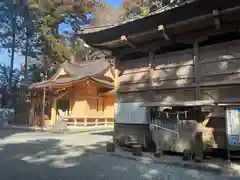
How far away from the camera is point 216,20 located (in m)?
5.83

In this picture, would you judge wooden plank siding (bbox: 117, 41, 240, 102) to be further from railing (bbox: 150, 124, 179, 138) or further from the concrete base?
the concrete base

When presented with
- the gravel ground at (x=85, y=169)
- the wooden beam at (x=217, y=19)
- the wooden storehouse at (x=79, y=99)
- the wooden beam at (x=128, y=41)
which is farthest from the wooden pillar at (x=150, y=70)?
the wooden storehouse at (x=79, y=99)

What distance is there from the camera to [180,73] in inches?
275

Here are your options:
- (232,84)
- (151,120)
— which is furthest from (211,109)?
(151,120)

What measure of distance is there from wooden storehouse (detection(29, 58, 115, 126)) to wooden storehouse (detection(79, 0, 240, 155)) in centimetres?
949

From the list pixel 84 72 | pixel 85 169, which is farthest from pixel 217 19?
pixel 84 72

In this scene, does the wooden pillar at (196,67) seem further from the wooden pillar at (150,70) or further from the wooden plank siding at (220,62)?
the wooden pillar at (150,70)

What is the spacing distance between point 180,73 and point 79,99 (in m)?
12.3

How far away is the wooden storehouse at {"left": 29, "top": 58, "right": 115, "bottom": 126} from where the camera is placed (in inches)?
676

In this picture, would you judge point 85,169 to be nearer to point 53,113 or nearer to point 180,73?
point 180,73

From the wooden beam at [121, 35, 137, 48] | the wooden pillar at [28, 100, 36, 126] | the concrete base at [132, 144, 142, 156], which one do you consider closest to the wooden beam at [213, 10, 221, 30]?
the wooden beam at [121, 35, 137, 48]

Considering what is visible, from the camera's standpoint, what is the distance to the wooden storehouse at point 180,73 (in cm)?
602

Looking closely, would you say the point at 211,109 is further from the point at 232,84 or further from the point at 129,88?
the point at 129,88

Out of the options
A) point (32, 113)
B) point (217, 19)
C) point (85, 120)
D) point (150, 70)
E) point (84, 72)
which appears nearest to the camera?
point (217, 19)
